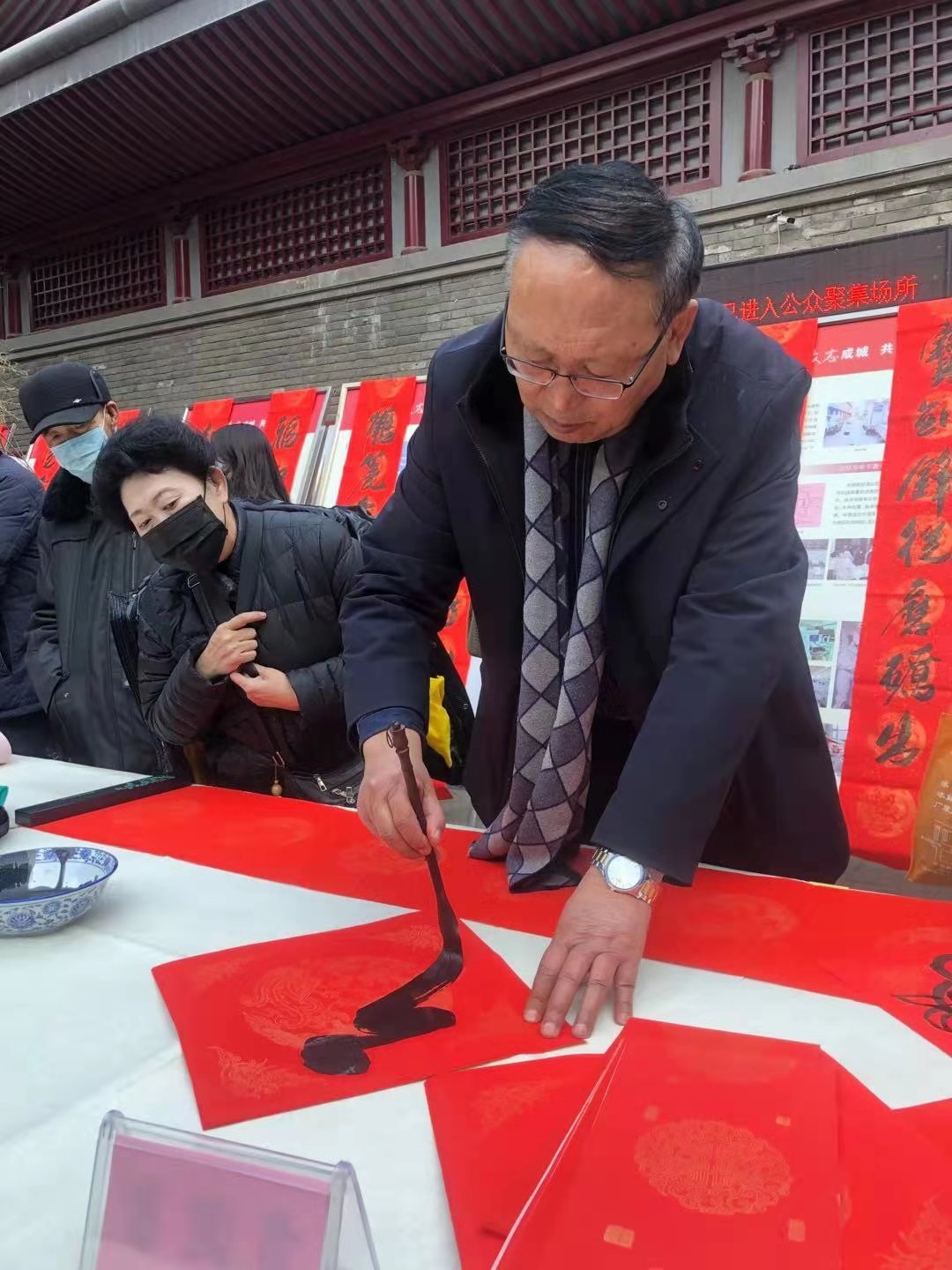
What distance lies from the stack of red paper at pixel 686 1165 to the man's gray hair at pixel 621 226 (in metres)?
0.69

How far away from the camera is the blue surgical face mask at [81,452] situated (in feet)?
7.77

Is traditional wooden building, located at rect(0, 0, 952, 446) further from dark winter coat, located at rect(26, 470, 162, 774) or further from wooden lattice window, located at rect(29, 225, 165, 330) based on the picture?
dark winter coat, located at rect(26, 470, 162, 774)

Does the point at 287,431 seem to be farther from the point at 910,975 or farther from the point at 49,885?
the point at 910,975

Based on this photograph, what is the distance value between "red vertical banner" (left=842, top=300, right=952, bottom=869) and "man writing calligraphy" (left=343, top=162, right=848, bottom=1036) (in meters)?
1.39

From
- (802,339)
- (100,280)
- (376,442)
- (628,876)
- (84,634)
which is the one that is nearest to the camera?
(628,876)

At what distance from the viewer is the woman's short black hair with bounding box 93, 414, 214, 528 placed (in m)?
1.69

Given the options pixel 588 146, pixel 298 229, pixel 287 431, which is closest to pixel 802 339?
pixel 287 431

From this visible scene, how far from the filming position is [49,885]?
44.7 inches

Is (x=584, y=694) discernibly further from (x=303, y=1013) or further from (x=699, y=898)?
(x=303, y=1013)

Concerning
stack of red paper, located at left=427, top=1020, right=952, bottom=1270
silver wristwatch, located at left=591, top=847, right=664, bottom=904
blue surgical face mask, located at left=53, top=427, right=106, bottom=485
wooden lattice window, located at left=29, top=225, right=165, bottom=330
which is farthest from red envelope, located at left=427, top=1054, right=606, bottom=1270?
wooden lattice window, located at left=29, top=225, right=165, bottom=330

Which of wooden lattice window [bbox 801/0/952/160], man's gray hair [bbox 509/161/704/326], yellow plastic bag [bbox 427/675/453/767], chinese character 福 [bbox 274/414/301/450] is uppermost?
wooden lattice window [bbox 801/0/952/160]

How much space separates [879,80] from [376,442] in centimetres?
331

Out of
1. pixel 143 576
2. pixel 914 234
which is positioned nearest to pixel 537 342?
pixel 143 576

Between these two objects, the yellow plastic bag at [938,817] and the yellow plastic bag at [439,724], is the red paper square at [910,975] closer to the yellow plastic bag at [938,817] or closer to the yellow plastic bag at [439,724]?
the yellow plastic bag at [938,817]
